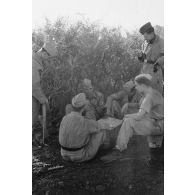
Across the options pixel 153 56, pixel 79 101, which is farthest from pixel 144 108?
pixel 79 101

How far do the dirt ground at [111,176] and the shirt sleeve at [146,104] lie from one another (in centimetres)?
33

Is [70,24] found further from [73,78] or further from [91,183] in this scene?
[91,183]

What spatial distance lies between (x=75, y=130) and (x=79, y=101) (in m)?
0.33

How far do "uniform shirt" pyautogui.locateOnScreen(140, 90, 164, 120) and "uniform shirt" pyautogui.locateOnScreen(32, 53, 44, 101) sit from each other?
3.86 feet

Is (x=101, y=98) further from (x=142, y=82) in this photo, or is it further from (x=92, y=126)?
(x=142, y=82)

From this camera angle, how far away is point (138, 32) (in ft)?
15.5

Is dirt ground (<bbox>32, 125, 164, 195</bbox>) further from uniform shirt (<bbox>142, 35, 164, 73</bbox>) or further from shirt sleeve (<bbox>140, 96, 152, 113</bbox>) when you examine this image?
uniform shirt (<bbox>142, 35, 164, 73</bbox>)

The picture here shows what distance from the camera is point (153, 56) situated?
4.75 m

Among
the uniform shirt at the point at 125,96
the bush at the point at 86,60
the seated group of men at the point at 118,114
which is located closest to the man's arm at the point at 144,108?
the seated group of men at the point at 118,114

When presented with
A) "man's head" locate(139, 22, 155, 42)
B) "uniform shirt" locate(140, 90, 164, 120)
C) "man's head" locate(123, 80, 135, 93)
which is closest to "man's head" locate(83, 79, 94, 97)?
"man's head" locate(123, 80, 135, 93)

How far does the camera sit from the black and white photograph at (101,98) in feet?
15.3

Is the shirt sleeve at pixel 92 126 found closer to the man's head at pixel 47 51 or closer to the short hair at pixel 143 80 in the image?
the short hair at pixel 143 80

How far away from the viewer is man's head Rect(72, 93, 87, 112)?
15.4 feet
